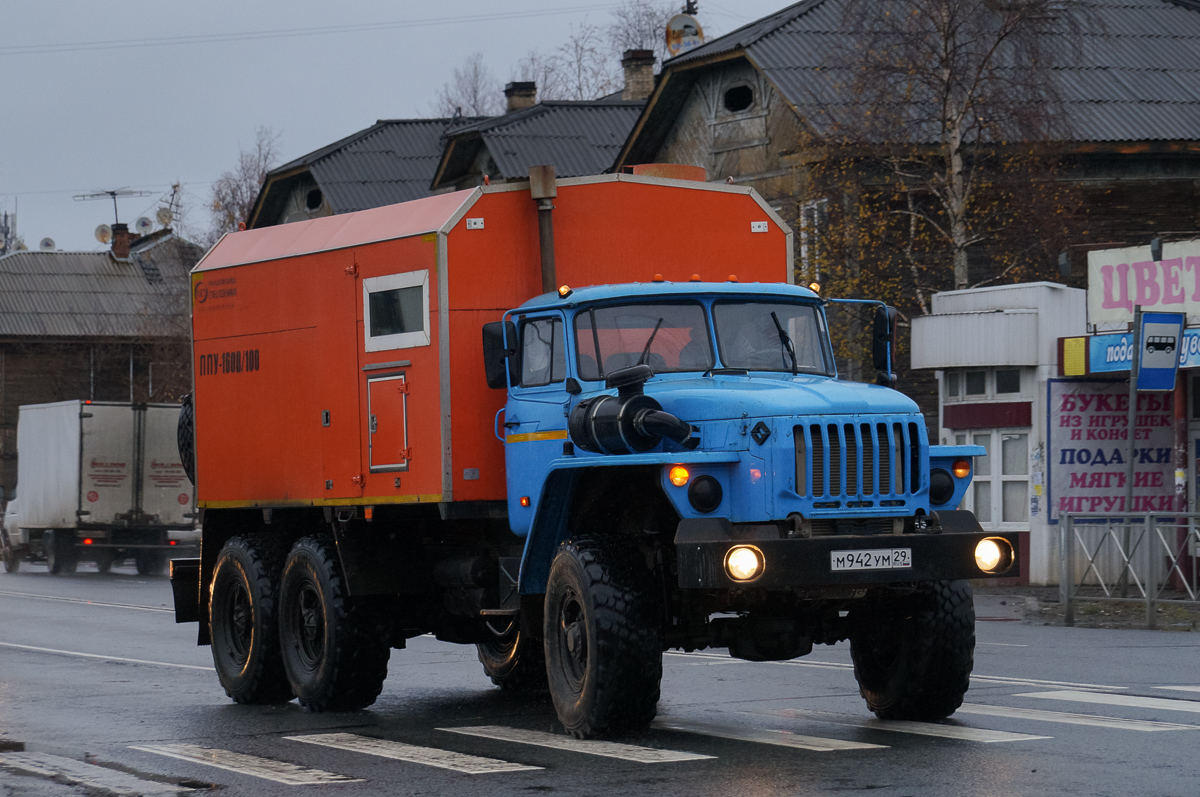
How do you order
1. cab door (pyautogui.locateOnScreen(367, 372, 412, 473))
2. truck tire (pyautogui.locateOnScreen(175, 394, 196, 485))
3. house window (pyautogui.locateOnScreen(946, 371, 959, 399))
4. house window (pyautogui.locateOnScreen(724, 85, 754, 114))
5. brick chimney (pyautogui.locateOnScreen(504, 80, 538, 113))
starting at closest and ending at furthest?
cab door (pyautogui.locateOnScreen(367, 372, 412, 473)), truck tire (pyautogui.locateOnScreen(175, 394, 196, 485)), house window (pyautogui.locateOnScreen(946, 371, 959, 399)), house window (pyautogui.locateOnScreen(724, 85, 754, 114)), brick chimney (pyautogui.locateOnScreen(504, 80, 538, 113))

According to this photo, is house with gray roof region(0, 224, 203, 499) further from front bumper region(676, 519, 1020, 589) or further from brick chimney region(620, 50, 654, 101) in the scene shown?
front bumper region(676, 519, 1020, 589)

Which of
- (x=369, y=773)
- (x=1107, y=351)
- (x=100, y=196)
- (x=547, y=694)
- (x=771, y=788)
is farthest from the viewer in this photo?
(x=100, y=196)

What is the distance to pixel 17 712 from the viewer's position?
42.0 feet

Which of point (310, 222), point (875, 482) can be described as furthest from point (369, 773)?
point (310, 222)

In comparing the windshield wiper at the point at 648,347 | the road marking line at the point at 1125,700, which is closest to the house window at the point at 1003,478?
the road marking line at the point at 1125,700

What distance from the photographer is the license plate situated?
31.7 ft

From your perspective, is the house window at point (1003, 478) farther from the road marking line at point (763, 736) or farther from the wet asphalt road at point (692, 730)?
the road marking line at point (763, 736)

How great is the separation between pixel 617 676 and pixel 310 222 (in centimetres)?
523

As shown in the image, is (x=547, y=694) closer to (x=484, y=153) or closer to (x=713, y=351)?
(x=713, y=351)

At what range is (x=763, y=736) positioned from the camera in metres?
10.5

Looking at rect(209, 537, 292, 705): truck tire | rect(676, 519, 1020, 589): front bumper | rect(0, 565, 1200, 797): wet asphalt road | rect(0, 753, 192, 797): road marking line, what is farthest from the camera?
rect(209, 537, 292, 705): truck tire

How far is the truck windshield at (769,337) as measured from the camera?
11117 mm

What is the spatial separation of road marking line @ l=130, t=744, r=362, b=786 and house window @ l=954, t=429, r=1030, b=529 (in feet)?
58.9

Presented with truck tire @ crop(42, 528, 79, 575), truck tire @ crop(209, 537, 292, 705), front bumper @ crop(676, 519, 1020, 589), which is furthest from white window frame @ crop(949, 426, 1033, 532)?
truck tire @ crop(42, 528, 79, 575)
